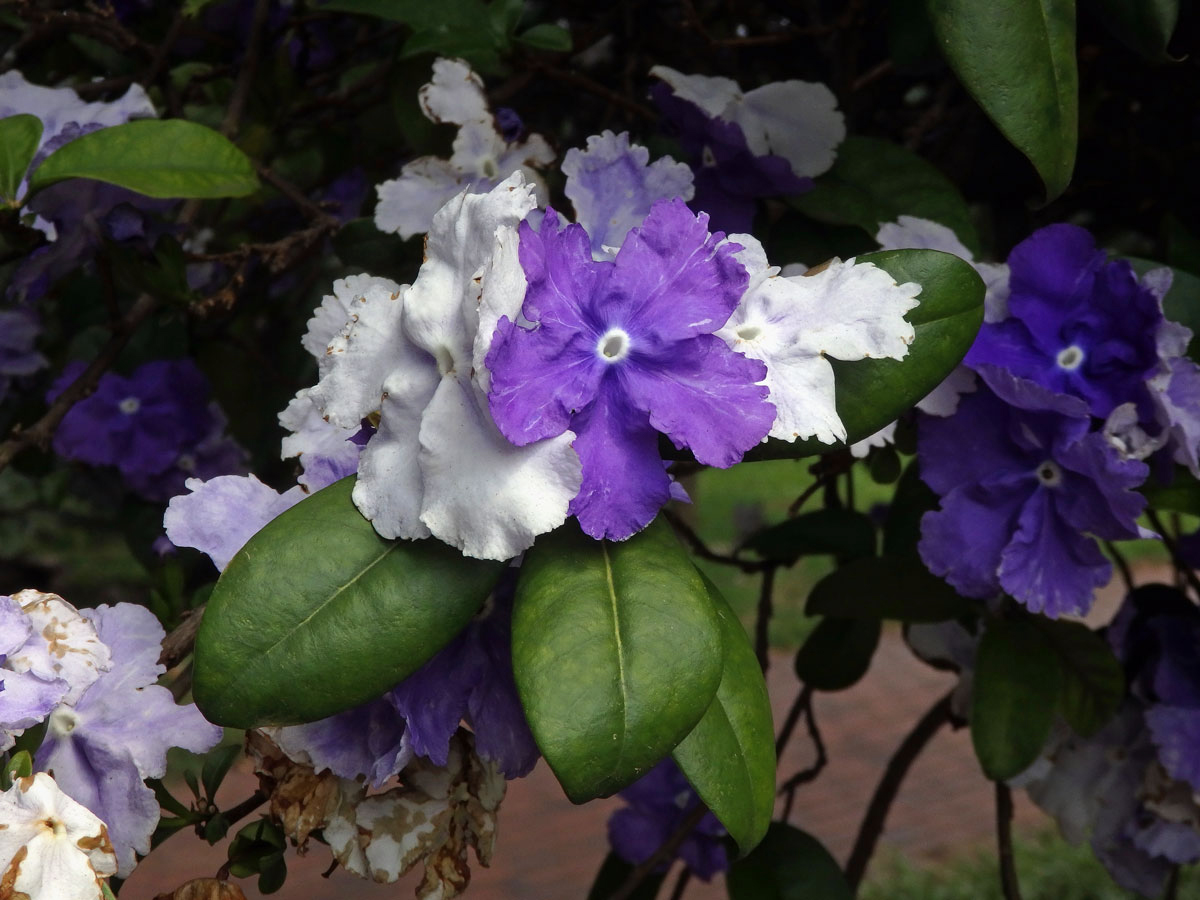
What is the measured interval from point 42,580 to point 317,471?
4.72 meters

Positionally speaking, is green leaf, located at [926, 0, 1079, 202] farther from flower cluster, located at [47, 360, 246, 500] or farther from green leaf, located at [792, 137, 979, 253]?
flower cluster, located at [47, 360, 246, 500]

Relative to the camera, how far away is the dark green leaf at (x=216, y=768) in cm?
69

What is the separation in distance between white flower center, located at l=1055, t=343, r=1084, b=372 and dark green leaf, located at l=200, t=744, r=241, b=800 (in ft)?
1.90

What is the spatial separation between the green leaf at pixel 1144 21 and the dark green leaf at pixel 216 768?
695 millimetres

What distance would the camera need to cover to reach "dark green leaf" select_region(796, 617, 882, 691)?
1436mm

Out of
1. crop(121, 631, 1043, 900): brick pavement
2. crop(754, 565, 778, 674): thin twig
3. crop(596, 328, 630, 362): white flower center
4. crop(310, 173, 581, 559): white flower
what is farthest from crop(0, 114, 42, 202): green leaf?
crop(121, 631, 1043, 900): brick pavement

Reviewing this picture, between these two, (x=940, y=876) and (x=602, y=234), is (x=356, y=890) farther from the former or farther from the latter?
(x=602, y=234)

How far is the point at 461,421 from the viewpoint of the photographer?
0.53 metres

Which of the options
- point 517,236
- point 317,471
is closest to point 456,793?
point 317,471

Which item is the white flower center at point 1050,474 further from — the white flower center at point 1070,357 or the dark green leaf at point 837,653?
the dark green leaf at point 837,653

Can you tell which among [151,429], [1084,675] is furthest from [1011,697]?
[151,429]

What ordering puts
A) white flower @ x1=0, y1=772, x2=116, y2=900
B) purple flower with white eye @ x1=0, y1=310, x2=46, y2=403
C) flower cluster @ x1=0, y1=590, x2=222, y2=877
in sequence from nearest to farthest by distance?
white flower @ x1=0, y1=772, x2=116, y2=900 < flower cluster @ x1=0, y1=590, x2=222, y2=877 < purple flower with white eye @ x1=0, y1=310, x2=46, y2=403

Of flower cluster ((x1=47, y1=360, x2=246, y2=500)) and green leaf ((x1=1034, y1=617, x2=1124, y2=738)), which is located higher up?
green leaf ((x1=1034, y1=617, x2=1124, y2=738))

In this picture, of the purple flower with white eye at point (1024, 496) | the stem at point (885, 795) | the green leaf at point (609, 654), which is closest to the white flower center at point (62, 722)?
the green leaf at point (609, 654)
